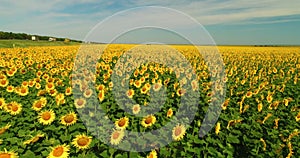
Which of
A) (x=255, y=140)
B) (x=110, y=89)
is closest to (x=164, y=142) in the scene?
(x=255, y=140)

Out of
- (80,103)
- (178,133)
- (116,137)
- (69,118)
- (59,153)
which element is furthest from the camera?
(80,103)

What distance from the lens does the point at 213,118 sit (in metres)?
5.16

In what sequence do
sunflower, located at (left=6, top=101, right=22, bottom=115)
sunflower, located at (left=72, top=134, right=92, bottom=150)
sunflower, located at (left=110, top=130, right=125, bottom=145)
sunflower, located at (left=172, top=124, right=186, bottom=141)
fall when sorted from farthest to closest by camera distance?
sunflower, located at (left=6, top=101, right=22, bottom=115) < sunflower, located at (left=172, top=124, right=186, bottom=141) < sunflower, located at (left=110, top=130, right=125, bottom=145) < sunflower, located at (left=72, top=134, right=92, bottom=150)

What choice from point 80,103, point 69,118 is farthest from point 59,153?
point 80,103

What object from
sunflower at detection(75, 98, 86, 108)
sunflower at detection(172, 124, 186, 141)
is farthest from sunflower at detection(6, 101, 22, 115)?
sunflower at detection(172, 124, 186, 141)

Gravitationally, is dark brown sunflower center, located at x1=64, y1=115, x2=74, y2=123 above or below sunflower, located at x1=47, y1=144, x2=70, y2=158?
above

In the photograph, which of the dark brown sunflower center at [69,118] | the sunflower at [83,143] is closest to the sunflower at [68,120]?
the dark brown sunflower center at [69,118]

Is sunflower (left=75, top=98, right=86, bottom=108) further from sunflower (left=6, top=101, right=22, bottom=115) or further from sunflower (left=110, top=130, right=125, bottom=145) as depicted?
sunflower (left=110, top=130, right=125, bottom=145)

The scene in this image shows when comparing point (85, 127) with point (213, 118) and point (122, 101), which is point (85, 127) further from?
point (213, 118)

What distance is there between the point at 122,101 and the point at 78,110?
1136mm

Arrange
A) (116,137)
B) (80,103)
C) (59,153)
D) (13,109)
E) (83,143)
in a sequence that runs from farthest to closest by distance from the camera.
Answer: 1. (80,103)
2. (13,109)
3. (116,137)
4. (83,143)
5. (59,153)

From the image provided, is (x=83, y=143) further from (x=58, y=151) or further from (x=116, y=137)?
(x=116, y=137)

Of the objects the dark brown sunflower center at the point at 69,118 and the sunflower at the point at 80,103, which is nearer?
the dark brown sunflower center at the point at 69,118

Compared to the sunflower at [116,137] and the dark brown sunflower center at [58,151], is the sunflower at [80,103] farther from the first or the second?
the dark brown sunflower center at [58,151]
